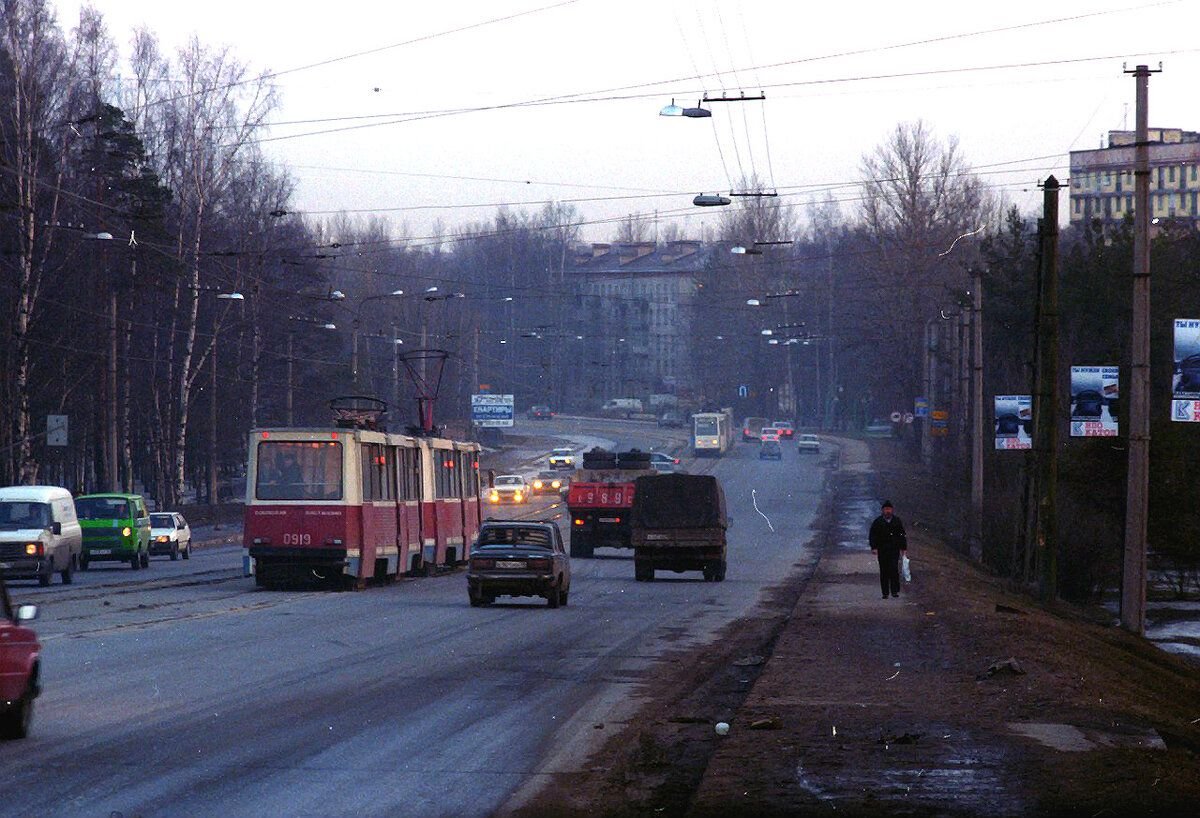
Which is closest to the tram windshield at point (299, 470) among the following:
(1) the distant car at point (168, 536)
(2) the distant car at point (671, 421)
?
(1) the distant car at point (168, 536)

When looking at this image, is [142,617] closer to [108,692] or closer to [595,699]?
[108,692]

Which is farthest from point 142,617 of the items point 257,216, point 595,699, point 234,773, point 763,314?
point 763,314

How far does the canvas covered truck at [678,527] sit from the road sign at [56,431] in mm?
16526

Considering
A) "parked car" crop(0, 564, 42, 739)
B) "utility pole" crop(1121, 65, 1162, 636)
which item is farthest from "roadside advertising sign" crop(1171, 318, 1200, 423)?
"parked car" crop(0, 564, 42, 739)

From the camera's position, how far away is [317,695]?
1515cm

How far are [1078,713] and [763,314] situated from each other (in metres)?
122

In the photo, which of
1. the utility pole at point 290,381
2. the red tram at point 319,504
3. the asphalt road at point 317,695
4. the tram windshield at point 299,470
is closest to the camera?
the asphalt road at point 317,695

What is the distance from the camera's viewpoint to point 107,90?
6072 centimetres

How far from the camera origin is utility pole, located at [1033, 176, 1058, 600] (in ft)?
114

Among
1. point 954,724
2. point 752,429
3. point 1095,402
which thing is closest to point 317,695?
point 954,724

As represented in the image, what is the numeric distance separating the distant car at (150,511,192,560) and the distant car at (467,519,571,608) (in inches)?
940

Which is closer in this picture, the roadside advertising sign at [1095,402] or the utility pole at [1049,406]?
the roadside advertising sign at [1095,402]

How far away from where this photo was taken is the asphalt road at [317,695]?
10227mm

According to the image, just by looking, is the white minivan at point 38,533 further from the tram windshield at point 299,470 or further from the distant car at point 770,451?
the distant car at point 770,451
